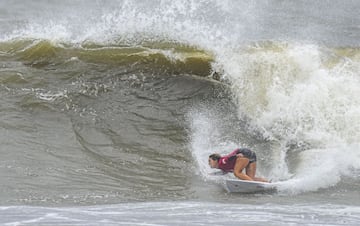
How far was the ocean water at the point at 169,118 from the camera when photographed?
8211 mm

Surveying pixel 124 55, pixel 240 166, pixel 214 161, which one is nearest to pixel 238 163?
pixel 240 166

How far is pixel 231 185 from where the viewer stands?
30.3ft

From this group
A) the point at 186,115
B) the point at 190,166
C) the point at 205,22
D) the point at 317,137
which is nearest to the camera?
the point at 190,166

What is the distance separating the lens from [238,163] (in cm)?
959

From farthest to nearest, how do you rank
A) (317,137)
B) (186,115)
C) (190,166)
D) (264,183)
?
(186,115) < (317,137) < (190,166) < (264,183)

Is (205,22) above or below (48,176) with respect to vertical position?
above

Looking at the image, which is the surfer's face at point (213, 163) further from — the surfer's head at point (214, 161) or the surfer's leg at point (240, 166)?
the surfer's leg at point (240, 166)

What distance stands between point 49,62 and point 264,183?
654 cm

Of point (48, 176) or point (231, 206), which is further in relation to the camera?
point (48, 176)

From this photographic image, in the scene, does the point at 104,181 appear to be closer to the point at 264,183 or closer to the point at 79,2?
the point at 264,183

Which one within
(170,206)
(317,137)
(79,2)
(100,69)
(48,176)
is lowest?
(170,206)

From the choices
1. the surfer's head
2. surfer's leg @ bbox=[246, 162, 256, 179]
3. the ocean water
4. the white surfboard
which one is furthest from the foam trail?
the surfer's head

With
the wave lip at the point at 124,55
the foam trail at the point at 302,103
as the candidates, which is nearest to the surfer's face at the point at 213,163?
the foam trail at the point at 302,103

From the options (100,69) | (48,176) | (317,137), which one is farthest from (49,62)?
(317,137)
